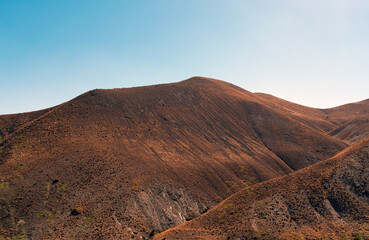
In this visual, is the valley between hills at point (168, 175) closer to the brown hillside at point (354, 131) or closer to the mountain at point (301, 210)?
the mountain at point (301, 210)

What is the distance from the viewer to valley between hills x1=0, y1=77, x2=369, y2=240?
Answer: 106 feet

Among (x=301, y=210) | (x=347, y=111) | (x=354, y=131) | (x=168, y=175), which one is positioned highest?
(x=347, y=111)

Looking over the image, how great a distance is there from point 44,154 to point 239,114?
228 feet

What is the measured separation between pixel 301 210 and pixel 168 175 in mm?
26472

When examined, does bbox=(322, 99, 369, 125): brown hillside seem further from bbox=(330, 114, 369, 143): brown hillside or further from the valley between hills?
the valley between hills

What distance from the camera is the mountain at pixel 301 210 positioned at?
30328 mm

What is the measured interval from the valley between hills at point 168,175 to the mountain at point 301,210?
15 centimetres

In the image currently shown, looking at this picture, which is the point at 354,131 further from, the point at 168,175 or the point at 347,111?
the point at 168,175

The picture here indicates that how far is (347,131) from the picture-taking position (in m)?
102

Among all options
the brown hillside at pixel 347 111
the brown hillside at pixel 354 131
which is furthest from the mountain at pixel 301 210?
the brown hillside at pixel 347 111

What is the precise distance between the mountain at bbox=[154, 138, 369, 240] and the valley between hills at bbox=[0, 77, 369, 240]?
0.15 m

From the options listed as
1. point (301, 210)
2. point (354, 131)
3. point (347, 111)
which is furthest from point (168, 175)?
point (347, 111)

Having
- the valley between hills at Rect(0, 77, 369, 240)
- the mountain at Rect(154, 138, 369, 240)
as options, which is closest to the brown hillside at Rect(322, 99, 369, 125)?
the valley between hills at Rect(0, 77, 369, 240)

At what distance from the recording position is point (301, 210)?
33.9 metres
